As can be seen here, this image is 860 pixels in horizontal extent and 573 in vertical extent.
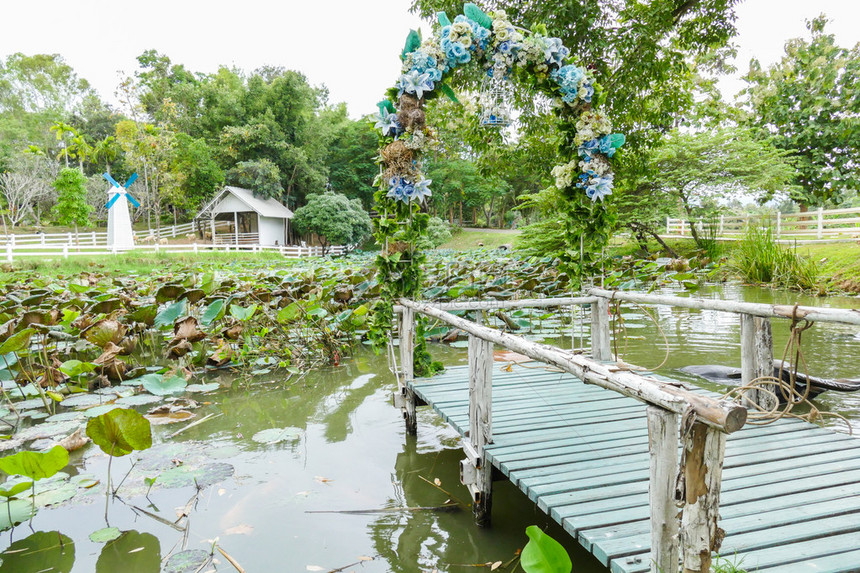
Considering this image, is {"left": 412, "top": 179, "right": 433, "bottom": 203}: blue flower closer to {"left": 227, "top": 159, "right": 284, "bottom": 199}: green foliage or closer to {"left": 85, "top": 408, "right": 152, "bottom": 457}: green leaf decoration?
{"left": 85, "top": 408, "right": 152, "bottom": 457}: green leaf decoration

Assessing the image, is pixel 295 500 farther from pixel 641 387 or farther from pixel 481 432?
pixel 641 387

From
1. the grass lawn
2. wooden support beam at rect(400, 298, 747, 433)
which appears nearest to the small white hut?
the grass lawn

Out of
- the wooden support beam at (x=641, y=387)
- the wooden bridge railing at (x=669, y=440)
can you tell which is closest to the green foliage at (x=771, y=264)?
the wooden bridge railing at (x=669, y=440)

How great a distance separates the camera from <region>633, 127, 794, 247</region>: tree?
41.0 feet

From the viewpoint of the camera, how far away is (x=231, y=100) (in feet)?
96.8

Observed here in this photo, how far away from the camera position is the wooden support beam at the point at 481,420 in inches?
97.7

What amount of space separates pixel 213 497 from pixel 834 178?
2108 cm

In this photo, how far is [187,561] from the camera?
2.24 m

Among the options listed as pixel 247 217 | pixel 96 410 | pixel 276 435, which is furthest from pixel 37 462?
pixel 247 217

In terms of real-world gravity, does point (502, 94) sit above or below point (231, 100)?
below

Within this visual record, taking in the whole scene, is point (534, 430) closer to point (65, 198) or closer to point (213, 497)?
point (213, 497)

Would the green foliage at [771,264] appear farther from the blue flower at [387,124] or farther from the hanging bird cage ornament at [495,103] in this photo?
the blue flower at [387,124]

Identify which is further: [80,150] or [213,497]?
[80,150]

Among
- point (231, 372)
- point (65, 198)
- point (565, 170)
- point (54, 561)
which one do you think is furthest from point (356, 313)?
point (65, 198)
